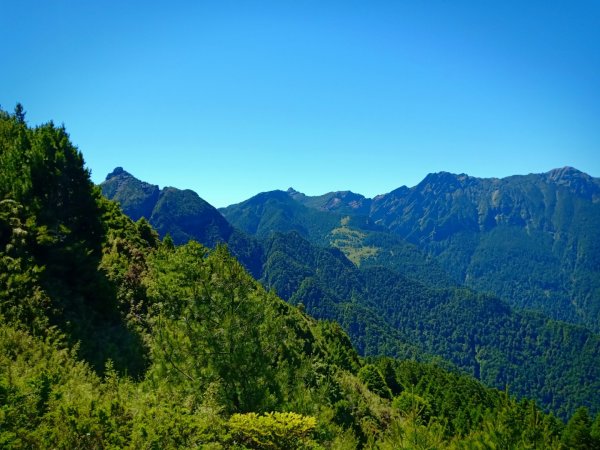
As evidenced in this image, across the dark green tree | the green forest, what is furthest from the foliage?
the dark green tree

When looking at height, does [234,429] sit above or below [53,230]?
below

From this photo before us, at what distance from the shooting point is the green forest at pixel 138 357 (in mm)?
9453

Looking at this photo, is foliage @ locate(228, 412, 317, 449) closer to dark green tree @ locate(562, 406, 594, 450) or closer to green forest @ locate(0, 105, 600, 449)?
green forest @ locate(0, 105, 600, 449)

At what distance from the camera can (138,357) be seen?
18859 mm

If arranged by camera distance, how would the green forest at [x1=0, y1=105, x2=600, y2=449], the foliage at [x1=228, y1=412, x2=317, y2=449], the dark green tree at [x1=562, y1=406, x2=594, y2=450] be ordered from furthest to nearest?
the dark green tree at [x1=562, y1=406, x2=594, y2=450] < the foliage at [x1=228, y1=412, x2=317, y2=449] < the green forest at [x1=0, y1=105, x2=600, y2=449]

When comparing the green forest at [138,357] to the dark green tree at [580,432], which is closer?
the green forest at [138,357]

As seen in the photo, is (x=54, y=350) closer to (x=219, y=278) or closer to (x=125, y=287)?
(x=219, y=278)

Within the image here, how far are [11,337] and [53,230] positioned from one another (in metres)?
7.61

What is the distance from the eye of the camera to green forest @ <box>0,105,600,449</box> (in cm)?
945

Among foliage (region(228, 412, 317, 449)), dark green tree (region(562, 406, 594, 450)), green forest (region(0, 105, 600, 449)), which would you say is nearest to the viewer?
green forest (region(0, 105, 600, 449))

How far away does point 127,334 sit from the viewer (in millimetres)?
20578

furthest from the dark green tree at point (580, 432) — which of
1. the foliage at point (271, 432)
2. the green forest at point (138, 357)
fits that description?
the foliage at point (271, 432)

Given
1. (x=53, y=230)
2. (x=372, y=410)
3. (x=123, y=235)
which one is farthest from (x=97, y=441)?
(x=372, y=410)

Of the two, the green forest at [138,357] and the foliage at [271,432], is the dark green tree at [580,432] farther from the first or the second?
the foliage at [271,432]
